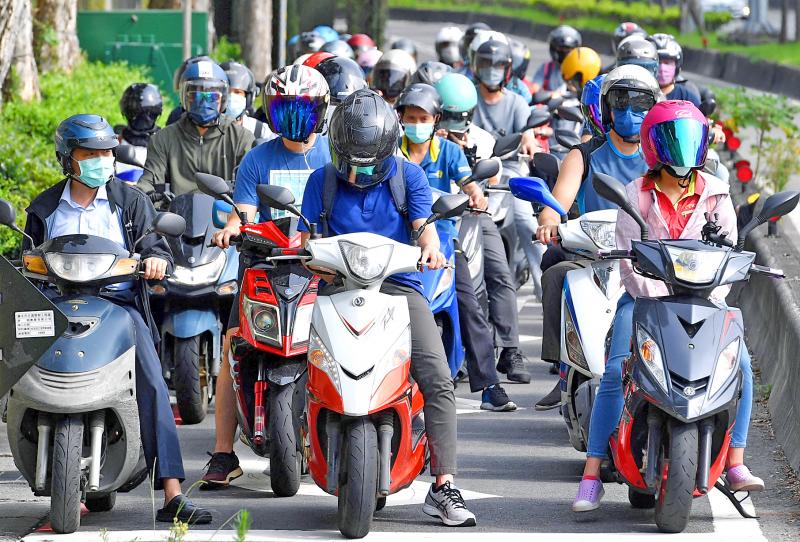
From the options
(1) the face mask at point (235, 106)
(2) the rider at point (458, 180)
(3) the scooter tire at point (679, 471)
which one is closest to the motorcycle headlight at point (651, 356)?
(3) the scooter tire at point (679, 471)

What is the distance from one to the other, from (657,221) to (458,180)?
9.52 ft

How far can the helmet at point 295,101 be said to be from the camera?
27.9 ft

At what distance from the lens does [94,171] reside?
7.34 metres

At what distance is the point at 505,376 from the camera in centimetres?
1113

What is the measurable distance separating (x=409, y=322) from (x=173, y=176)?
349 centimetres

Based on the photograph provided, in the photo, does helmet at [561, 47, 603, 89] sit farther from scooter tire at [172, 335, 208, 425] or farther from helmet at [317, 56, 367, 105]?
scooter tire at [172, 335, 208, 425]

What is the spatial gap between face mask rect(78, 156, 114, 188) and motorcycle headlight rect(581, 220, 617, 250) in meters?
2.18

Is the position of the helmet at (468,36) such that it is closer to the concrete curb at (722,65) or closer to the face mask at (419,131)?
the face mask at (419,131)

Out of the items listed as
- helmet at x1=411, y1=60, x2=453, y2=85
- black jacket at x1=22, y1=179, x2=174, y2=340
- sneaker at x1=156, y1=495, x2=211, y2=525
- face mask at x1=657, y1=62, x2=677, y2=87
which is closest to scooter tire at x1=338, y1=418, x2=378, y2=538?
sneaker at x1=156, y1=495, x2=211, y2=525

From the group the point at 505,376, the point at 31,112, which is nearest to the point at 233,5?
the point at 31,112

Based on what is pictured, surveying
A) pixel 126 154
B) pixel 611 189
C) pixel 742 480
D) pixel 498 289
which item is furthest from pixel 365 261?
pixel 498 289

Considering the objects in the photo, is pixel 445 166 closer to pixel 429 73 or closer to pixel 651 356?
pixel 429 73

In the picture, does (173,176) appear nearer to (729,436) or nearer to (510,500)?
(510,500)

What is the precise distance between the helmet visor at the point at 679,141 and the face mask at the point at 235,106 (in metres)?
4.82
